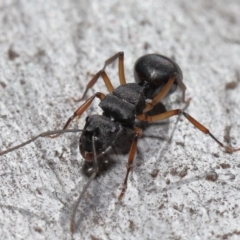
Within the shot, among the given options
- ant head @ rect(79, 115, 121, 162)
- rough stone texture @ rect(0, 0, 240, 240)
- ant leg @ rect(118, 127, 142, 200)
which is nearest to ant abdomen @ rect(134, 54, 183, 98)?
rough stone texture @ rect(0, 0, 240, 240)

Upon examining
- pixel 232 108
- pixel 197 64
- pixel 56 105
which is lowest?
pixel 232 108

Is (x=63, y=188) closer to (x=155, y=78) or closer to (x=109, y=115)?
(x=109, y=115)

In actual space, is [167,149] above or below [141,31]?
below

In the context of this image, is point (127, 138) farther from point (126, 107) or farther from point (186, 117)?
point (186, 117)

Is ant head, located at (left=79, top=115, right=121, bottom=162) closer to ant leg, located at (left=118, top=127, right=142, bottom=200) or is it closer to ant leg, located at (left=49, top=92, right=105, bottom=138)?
ant leg, located at (left=118, top=127, right=142, bottom=200)

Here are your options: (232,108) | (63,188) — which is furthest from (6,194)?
(232,108)

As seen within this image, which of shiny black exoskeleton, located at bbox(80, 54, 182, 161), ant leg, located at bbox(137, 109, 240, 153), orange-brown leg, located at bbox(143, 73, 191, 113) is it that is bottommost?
ant leg, located at bbox(137, 109, 240, 153)

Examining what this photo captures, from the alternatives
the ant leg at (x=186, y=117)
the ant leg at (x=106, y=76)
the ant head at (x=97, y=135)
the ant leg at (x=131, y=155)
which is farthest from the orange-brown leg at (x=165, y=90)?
the ant head at (x=97, y=135)
